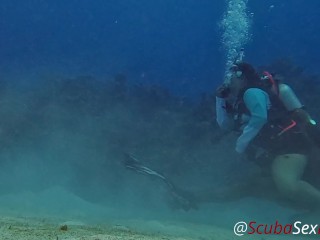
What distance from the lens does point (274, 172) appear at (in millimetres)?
5895

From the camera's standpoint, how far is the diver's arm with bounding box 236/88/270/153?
547cm

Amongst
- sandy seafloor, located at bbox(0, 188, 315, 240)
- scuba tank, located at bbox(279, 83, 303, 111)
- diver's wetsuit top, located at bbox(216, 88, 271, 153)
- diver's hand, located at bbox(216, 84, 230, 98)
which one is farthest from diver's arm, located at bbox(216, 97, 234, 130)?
sandy seafloor, located at bbox(0, 188, 315, 240)

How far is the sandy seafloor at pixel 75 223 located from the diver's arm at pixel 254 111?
154 centimetres

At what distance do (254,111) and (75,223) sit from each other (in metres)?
3.10

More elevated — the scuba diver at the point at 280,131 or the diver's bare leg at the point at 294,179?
the scuba diver at the point at 280,131

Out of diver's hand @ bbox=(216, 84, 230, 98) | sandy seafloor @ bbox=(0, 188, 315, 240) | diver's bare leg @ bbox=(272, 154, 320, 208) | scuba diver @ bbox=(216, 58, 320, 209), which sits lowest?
sandy seafloor @ bbox=(0, 188, 315, 240)

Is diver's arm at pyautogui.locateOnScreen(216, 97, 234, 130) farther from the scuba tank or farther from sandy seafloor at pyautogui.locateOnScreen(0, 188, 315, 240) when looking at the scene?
sandy seafloor at pyautogui.locateOnScreen(0, 188, 315, 240)

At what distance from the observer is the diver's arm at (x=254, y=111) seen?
5.47m

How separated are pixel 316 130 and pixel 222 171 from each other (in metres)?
4.16

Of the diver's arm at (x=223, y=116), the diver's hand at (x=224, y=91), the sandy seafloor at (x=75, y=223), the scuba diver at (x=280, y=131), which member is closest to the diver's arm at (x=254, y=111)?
the scuba diver at (x=280, y=131)

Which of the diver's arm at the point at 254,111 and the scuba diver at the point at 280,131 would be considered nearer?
the diver's arm at the point at 254,111

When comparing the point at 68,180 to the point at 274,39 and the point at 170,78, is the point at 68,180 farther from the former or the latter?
the point at 274,39

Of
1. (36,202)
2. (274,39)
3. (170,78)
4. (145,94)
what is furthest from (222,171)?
(274,39)

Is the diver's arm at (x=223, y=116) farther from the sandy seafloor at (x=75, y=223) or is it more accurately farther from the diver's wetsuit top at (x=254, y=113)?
the sandy seafloor at (x=75, y=223)
